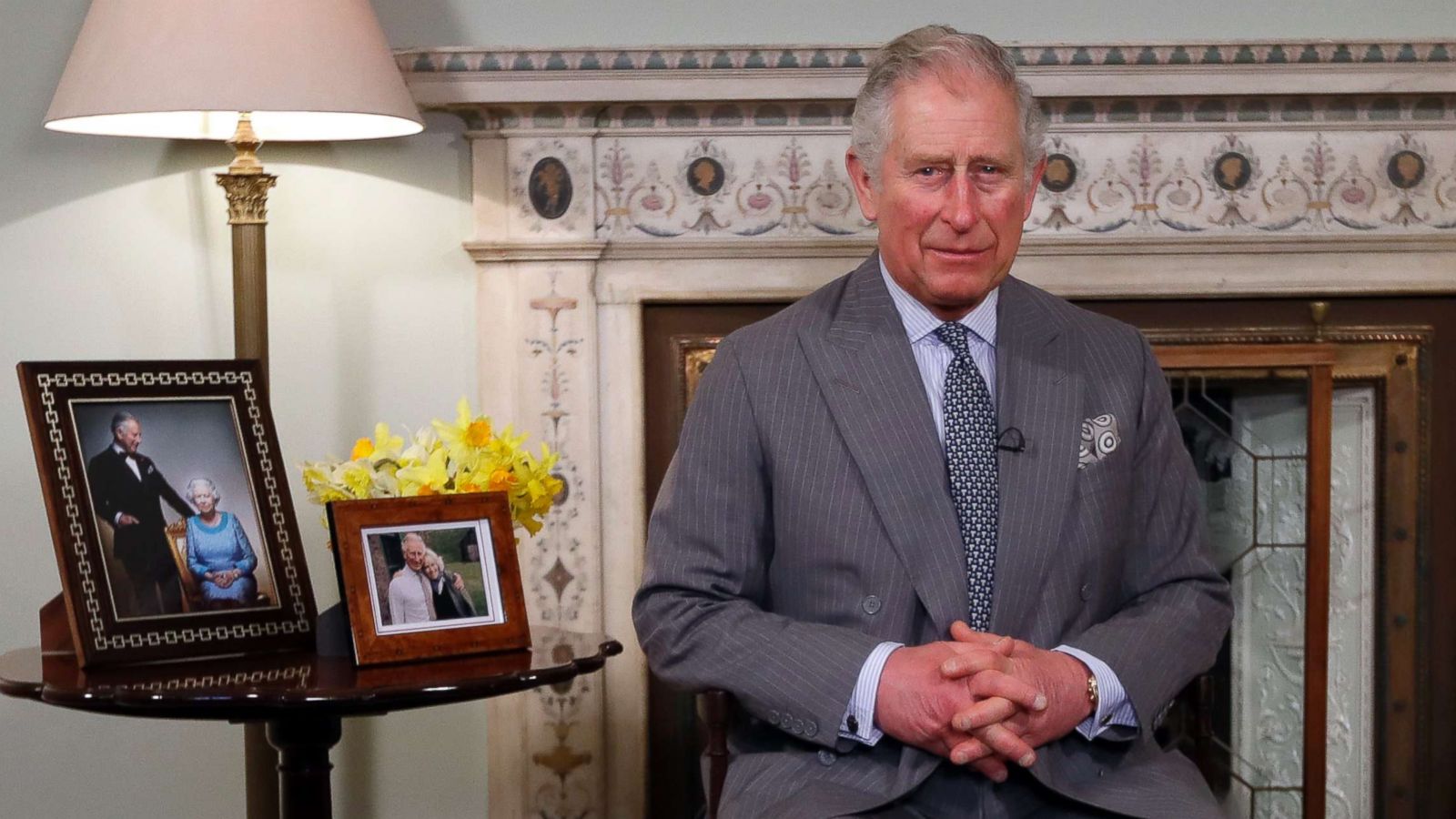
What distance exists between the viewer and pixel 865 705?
1610 millimetres

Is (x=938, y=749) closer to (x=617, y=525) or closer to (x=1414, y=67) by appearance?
(x=617, y=525)

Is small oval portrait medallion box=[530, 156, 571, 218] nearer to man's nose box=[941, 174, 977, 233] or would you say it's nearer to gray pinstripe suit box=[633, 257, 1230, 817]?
gray pinstripe suit box=[633, 257, 1230, 817]

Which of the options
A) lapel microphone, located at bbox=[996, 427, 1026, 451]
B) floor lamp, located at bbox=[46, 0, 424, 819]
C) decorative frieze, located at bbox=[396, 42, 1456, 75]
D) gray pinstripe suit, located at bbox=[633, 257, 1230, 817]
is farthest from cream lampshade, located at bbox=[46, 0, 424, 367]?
lapel microphone, located at bbox=[996, 427, 1026, 451]

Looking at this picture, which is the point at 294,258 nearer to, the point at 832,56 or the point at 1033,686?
the point at 832,56

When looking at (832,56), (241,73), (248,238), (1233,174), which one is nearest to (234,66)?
(241,73)

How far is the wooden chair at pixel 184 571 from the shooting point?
1964 millimetres

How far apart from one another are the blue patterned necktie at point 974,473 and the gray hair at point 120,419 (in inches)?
38.7

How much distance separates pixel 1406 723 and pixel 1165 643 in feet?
4.33

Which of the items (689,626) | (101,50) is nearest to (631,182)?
(101,50)

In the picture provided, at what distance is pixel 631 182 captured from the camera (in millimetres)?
2678

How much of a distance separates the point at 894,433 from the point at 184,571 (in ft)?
2.86

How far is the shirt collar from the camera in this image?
1.82 metres

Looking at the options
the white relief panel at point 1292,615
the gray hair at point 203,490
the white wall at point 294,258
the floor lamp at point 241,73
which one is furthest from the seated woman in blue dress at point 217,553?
the white relief panel at point 1292,615

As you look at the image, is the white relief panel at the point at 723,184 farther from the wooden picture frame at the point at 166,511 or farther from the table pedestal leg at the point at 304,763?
the table pedestal leg at the point at 304,763
